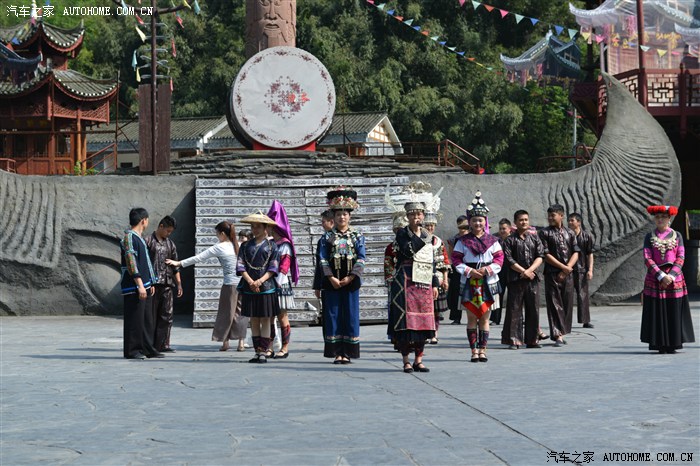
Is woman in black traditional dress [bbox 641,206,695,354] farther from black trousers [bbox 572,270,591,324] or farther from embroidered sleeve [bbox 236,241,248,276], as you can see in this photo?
embroidered sleeve [bbox 236,241,248,276]

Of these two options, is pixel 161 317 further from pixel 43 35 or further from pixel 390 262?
pixel 43 35

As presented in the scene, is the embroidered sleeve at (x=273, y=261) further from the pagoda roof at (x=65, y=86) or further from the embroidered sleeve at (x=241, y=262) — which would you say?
the pagoda roof at (x=65, y=86)

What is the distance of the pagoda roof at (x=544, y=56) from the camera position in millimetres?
30828

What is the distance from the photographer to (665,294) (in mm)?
10938

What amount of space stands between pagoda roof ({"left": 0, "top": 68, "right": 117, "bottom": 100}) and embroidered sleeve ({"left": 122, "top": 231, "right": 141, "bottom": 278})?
75.0 feet

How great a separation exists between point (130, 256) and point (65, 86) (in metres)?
23.4

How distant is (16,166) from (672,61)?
20.0m

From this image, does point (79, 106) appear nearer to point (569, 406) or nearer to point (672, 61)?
point (672, 61)

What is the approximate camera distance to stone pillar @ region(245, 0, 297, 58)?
798 inches

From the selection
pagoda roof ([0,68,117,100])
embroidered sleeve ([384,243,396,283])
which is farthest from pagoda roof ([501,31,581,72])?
embroidered sleeve ([384,243,396,283])

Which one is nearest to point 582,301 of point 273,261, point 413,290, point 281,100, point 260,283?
point 413,290

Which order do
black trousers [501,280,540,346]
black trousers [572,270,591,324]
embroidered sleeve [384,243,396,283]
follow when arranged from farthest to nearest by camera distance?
black trousers [572,270,591,324]
black trousers [501,280,540,346]
embroidered sleeve [384,243,396,283]

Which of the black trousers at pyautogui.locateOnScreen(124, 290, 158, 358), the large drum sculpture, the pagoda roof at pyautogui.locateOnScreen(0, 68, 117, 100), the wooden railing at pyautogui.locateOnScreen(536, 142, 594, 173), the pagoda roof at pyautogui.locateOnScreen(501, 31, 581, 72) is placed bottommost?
the black trousers at pyautogui.locateOnScreen(124, 290, 158, 358)

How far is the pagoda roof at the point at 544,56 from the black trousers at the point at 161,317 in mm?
21181
